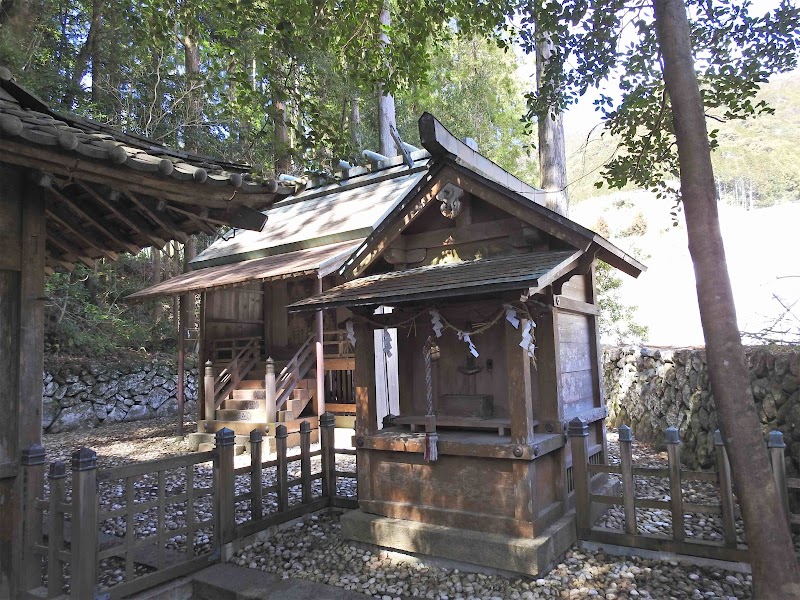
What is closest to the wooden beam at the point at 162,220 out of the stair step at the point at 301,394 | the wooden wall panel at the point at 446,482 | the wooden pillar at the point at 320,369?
the wooden wall panel at the point at 446,482

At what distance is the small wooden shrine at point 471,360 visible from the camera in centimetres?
475

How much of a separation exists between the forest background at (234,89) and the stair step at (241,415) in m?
4.13

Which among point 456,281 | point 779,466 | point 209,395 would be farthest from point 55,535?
point 209,395

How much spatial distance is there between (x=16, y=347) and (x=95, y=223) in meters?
1.38

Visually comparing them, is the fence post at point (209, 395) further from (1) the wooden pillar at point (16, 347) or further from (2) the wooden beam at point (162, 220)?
(1) the wooden pillar at point (16, 347)

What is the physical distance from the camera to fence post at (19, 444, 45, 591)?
3924mm

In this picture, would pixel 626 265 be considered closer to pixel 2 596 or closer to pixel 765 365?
pixel 765 365

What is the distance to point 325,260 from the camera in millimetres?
9867

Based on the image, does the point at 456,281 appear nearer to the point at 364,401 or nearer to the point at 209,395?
the point at 364,401

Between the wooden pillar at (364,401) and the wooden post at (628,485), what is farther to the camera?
the wooden pillar at (364,401)

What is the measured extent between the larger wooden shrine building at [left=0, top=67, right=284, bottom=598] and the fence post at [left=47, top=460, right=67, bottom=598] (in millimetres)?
173

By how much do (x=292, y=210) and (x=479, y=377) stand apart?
11025mm

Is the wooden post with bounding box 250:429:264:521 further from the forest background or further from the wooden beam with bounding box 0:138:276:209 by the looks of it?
the forest background

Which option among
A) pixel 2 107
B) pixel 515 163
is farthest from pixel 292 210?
Result: pixel 515 163
